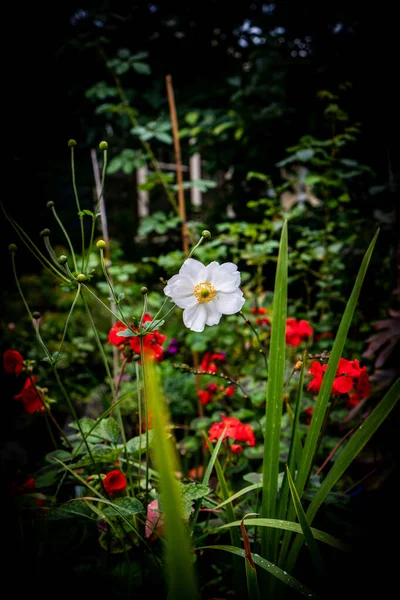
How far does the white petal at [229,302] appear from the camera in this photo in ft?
1.85

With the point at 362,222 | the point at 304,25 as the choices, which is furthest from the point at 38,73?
the point at 362,222

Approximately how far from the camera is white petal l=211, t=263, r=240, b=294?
57 centimetres

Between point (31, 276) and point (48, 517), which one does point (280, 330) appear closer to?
point (48, 517)

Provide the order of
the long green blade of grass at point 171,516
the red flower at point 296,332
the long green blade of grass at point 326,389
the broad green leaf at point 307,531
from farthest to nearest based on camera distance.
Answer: the red flower at point 296,332
the long green blade of grass at point 326,389
the broad green leaf at point 307,531
the long green blade of grass at point 171,516

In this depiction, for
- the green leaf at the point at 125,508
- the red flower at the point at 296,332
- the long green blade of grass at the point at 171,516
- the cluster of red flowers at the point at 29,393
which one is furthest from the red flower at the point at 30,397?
the red flower at the point at 296,332

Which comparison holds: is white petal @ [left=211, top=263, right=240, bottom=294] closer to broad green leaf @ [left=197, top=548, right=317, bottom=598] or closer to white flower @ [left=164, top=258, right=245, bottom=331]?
white flower @ [left=164, top=258, right=245, bottom=331]

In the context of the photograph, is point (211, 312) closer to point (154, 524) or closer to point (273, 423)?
point (273, 423)

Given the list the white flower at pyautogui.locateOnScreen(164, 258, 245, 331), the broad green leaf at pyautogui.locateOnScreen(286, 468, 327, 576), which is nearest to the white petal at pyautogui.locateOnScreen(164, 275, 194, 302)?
the white flower at pyautogui.locateOnScreen(164, 258, 245, 331)

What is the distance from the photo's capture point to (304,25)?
2.29 meters

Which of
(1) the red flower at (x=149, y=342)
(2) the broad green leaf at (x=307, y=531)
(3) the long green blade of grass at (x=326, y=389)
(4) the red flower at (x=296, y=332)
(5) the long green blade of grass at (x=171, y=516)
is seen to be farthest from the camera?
(4) the red flower at (x=296, y=332)

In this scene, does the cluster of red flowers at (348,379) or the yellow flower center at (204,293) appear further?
the cluster of red flowers at (348,379)

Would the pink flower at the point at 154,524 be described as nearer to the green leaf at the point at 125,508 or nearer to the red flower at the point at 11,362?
the green leaf at the point at 125,508

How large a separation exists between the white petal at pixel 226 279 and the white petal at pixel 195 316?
0.14 ft

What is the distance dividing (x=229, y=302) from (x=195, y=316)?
2.5 inches
